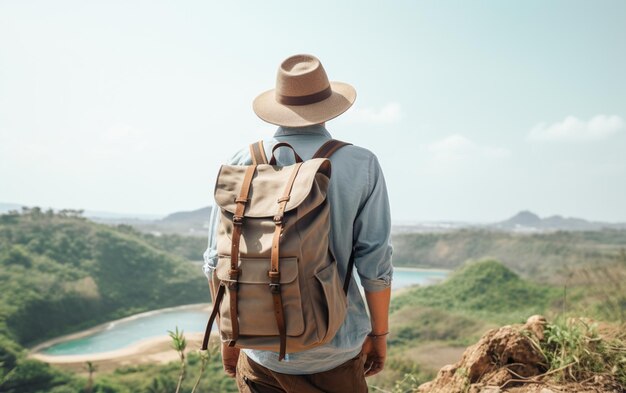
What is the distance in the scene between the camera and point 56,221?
29266 millimetres

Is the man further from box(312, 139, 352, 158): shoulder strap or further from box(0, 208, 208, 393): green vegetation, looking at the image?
box(0, 208, 208, 393): green vegetation

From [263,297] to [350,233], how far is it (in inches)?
11.3

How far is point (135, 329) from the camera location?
24.1 meters

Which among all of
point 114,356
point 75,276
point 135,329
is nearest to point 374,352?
point 114,356

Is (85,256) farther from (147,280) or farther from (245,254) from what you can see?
(245,254)

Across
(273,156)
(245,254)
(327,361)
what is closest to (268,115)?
(273,156)

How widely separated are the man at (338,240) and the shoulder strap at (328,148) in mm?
13

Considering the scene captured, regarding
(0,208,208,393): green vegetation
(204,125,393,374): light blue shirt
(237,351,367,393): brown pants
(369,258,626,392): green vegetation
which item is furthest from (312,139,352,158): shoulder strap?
(0,208,208,393): green vegetation

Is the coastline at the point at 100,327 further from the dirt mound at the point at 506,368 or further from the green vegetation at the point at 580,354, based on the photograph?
the green vegetation at the point at 580,354

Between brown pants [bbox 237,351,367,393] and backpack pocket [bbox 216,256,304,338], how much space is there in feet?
0.61

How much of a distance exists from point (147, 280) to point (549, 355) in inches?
1170

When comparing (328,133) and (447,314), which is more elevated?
(328,133)

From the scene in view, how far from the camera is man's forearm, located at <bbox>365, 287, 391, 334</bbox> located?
122cm

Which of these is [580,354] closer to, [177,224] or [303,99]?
[303,99]
